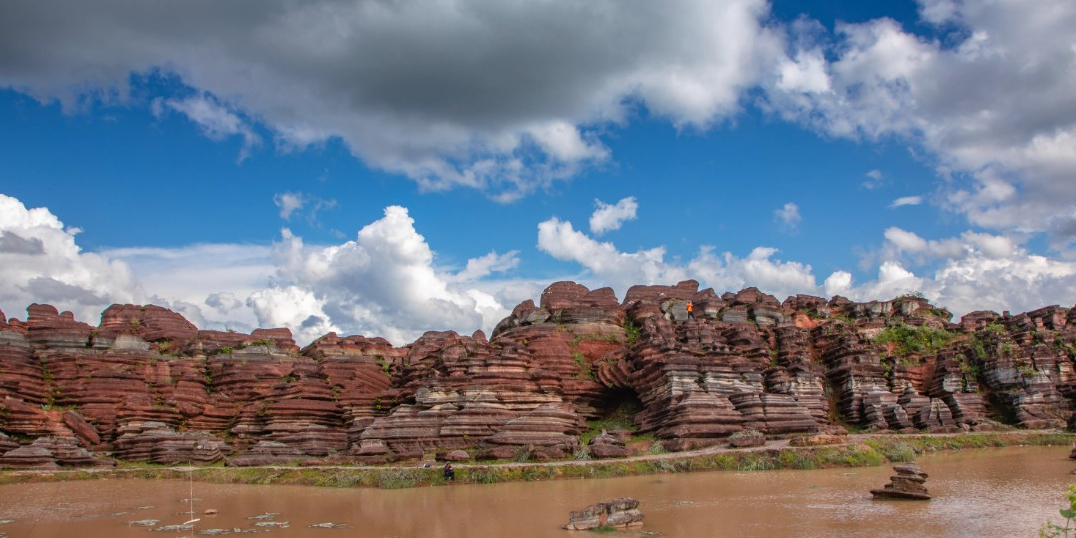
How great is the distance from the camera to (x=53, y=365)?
1722 inches

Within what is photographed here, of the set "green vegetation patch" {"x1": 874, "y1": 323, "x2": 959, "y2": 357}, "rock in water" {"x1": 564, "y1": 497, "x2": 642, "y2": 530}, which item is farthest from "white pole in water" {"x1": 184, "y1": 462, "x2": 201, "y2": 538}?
"green vegetation patch" {"x1": 874, "y1": 323, "x2": 959, "y2": 357}

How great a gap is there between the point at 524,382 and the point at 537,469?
1177 cm

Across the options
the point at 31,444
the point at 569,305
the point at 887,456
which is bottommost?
the point at 887,456

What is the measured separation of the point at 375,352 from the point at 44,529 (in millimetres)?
37159

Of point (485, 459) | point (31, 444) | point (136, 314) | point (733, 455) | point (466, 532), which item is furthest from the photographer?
point (136, 314)

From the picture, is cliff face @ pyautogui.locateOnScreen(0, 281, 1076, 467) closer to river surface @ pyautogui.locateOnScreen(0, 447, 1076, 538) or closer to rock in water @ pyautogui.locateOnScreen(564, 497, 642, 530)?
river surface @ pyautogui.locateOnScreen(0, 447, 1076, 538)

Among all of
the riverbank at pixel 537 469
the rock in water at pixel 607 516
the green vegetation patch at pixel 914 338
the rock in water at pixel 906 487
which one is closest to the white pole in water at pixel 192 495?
the riverbank at pixel 537 469

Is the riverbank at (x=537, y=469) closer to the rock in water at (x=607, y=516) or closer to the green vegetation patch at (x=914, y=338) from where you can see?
the rock in water at (x=607, y=516)

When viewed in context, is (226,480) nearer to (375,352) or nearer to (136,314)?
(375,352)

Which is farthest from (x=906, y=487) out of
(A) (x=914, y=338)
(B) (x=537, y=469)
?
(A) (x=914, y=338)

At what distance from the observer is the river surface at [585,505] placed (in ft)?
52.0

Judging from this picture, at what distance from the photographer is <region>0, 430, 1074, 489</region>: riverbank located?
27.0 meters

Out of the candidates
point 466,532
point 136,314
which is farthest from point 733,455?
point 136,314

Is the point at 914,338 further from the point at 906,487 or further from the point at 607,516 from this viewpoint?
the point at 607,516
